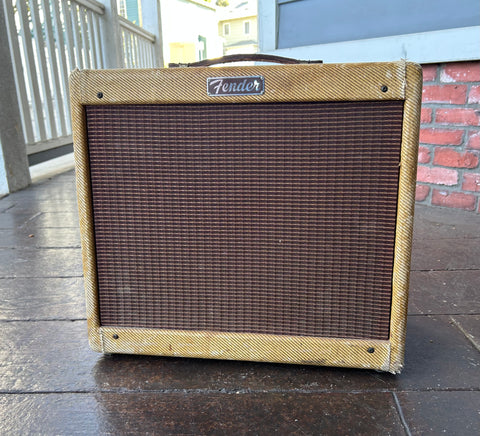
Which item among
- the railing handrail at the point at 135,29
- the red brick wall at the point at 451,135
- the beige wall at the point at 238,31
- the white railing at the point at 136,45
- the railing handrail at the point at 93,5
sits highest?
the beige wall at the point at 238,31

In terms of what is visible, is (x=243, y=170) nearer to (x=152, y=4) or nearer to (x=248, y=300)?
(x=248, y=300)

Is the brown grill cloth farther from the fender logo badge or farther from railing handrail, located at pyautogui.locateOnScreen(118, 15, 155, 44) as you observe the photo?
railing handrail, located at pyautogui.locateOnScreen(118, 15, 155, 44)

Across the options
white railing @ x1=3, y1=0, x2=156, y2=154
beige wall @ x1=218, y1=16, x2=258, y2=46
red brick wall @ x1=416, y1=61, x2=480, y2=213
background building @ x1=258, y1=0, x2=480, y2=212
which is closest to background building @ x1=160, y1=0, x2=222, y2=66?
white railing @ x1=3, y1=0, x2=156, y2=154

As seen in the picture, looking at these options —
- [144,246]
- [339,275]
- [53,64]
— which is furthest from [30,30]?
[339,275]

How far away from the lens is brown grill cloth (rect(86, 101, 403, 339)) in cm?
87

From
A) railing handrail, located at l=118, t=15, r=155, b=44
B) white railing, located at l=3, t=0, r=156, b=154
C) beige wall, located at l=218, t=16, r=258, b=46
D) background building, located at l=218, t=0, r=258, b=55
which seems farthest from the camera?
beige wall, located at l=218, t=16, r=258, b=46

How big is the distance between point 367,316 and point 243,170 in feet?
1.23

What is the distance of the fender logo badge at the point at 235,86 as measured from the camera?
0.85m

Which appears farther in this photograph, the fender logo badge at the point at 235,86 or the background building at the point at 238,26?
the background building at the point at 238,26

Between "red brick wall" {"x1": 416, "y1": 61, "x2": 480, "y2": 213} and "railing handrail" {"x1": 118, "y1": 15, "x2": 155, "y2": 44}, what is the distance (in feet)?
12.2

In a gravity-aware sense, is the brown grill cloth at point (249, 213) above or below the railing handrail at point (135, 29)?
below

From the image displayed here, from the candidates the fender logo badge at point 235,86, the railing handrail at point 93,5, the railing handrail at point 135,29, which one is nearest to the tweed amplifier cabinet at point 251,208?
the fender logo badge at point 235,86

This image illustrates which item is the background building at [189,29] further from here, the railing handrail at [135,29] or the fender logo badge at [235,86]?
the fender logo badge at [235,86]

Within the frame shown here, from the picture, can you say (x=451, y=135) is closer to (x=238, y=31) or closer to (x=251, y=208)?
(x=251, y=208)
